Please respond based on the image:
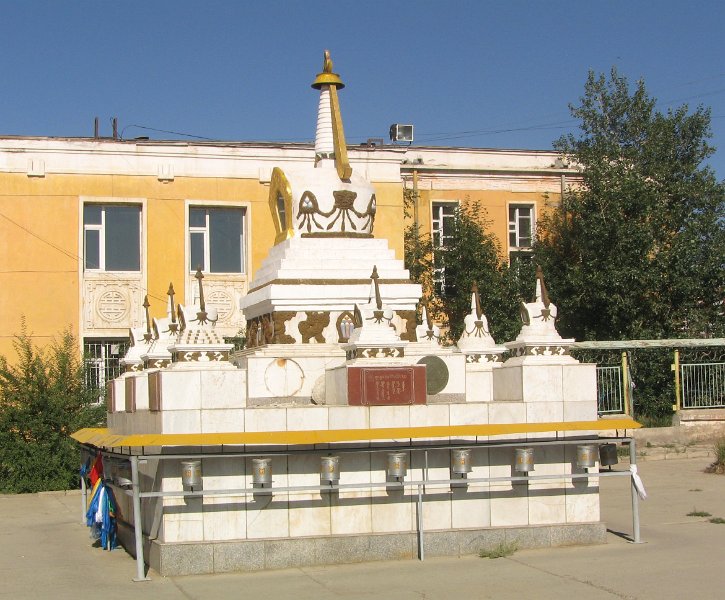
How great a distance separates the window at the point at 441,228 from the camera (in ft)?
104

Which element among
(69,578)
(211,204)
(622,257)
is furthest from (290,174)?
(622,257)

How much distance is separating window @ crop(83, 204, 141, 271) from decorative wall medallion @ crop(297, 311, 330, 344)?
45.9 ft

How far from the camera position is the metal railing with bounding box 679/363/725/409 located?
2673cm

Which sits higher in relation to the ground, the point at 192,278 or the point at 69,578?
the point at 192,278

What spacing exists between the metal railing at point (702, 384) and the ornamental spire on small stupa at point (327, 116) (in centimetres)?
1360

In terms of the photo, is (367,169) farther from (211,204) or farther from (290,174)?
(290,174)

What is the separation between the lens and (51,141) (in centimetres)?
2752

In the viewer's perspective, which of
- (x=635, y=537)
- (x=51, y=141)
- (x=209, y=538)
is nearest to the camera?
(x=209, y=538)

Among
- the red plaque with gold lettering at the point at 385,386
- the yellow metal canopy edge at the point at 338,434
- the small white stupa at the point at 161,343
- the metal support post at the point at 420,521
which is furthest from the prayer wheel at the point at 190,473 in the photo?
the small white stupa at the point at 161,343

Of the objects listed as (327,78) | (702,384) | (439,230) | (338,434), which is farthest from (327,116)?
(439,230)

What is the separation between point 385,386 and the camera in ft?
41.0

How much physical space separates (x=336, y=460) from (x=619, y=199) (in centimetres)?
1960

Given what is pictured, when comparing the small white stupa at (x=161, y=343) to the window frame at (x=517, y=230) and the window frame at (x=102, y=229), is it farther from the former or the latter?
the window frame at (x=517, y=230)

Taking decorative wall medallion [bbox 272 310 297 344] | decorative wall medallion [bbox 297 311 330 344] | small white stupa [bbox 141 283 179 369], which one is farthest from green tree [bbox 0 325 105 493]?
decorative wall medallion [bbox 297 311 330 344]
